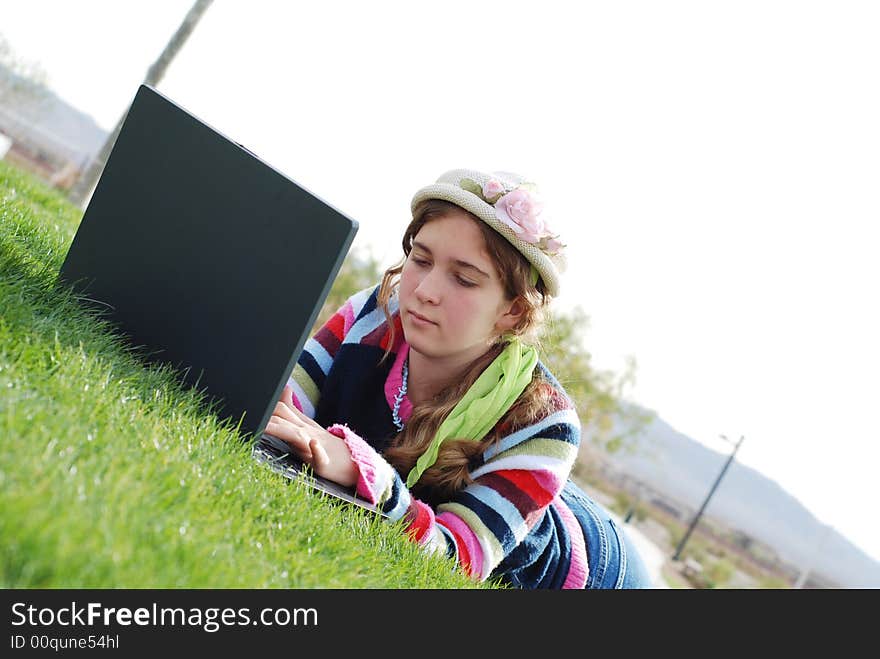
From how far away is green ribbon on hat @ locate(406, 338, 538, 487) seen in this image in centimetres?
311

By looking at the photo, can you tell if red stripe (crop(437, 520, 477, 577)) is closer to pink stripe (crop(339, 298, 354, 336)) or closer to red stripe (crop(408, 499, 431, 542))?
red stripe (crop(408, 499, 431, 542))

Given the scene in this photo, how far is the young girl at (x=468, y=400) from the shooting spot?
2.75m

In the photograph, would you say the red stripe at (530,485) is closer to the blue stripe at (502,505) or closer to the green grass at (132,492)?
the blue stripe at (502,505)

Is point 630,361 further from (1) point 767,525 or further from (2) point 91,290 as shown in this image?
(1) point 767,525

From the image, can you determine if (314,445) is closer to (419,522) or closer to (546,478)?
(419,522)

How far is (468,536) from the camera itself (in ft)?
8.96

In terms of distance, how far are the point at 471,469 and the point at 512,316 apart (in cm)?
65

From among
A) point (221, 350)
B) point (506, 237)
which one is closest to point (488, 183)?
point (506, 237)

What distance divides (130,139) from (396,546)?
1.34 meters

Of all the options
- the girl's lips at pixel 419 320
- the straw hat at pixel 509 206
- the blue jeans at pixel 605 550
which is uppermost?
the straw hat at pixel 509 206

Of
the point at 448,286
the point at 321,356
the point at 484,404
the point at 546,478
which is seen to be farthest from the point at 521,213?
the point at 321,356

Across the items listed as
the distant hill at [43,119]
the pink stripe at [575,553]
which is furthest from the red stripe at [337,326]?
the distant hill at [43,119]

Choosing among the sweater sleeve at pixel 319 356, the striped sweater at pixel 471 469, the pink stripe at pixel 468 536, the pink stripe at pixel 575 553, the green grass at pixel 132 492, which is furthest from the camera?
the sweater sleeve at pixel 319 356

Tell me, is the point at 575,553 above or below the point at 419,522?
below
